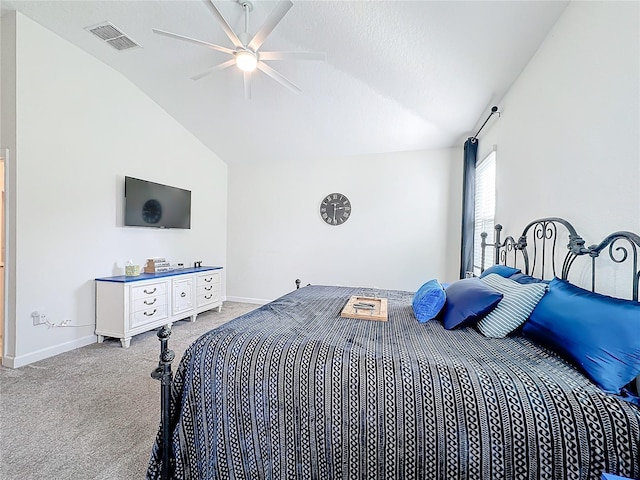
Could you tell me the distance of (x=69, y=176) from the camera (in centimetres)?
294

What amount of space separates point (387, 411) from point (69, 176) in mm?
3778

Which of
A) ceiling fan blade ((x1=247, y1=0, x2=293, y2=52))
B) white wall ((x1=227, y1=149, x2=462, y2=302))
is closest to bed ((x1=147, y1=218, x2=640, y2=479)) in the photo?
ceiling fan blade ((x1=247, y1=0, x2=293, y2=52))

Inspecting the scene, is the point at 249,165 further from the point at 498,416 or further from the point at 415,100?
the point at 498,416

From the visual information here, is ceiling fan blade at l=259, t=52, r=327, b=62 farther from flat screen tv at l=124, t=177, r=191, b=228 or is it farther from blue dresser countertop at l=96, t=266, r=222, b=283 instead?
blue dresser countertop at l=96, t=266, r=222, b=283

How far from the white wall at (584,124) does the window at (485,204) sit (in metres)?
0.72

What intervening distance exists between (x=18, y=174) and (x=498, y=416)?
3.99 metres

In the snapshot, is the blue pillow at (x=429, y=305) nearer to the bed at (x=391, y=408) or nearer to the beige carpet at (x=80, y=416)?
the bed at (x=391, y=408)

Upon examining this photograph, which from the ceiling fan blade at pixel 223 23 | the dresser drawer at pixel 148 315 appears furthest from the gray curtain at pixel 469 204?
the dresser drawer at pixel 148 315

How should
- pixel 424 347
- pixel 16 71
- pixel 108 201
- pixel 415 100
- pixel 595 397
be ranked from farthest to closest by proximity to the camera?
pixel 108 201, pixel 415 100, pixel 16 71, pixel 424 347, pixel 595 397

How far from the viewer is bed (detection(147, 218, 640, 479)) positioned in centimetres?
89

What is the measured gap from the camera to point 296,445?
111 centimetres

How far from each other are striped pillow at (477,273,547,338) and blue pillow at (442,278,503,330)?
4cm

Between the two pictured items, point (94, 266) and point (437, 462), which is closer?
point (437, 462)

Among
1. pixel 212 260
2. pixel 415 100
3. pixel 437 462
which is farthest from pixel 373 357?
pixel 212 260
